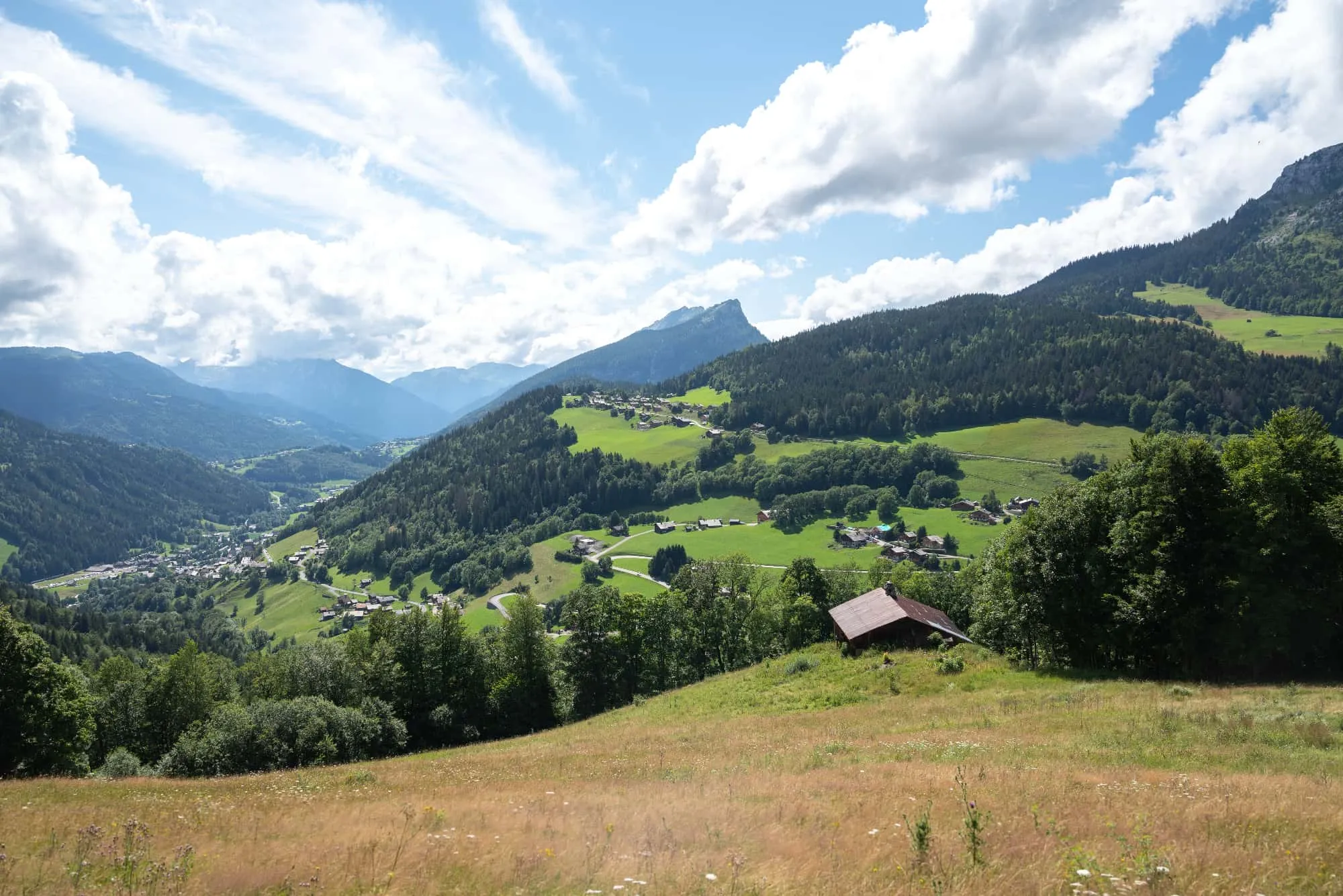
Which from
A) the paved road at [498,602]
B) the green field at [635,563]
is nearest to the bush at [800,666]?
the green field at [635,563]

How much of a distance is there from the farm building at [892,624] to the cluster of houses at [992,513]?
10720 centimetres

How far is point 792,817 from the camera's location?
12.1m

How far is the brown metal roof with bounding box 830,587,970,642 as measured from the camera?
152 feet

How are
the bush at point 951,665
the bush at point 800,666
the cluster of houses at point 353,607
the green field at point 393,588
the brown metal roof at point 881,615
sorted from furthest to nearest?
the green field at point 393,588 → the cluster of houses at point 353,607 → the brown metal roof at point 881,615 → the bush at point 800,666 → the bush at point 951,665

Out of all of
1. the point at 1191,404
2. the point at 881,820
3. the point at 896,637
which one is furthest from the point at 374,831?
the point at 1191,404

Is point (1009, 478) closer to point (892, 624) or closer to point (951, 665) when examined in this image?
point (892, 624)

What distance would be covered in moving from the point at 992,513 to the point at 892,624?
4697 inches

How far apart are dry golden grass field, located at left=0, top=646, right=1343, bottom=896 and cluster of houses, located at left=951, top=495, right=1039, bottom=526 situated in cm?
13024

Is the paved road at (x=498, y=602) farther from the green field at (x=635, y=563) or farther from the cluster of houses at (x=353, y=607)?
the cluster of houses at (x=353, y=607)

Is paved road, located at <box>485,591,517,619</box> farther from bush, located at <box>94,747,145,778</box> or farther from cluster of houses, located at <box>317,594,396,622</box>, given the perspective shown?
bush, located at <box>94,747,145,778</box>

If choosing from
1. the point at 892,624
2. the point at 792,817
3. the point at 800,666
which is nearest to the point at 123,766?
the point at 800,666

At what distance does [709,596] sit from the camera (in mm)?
72875

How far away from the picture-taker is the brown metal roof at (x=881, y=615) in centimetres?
4641

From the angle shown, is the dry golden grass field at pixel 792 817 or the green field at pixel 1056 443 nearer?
the dry golden grass field at pixel 792 817
